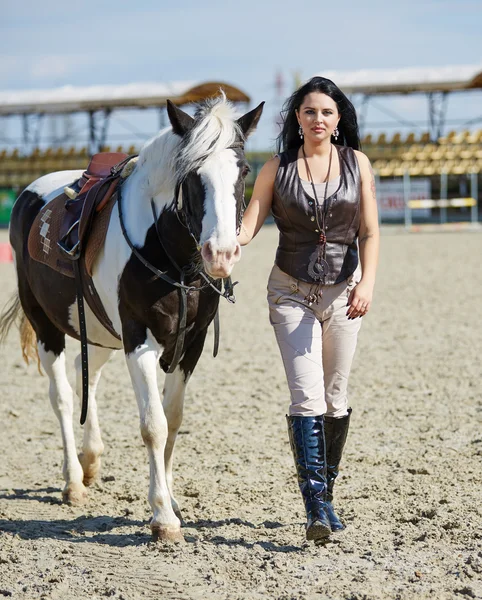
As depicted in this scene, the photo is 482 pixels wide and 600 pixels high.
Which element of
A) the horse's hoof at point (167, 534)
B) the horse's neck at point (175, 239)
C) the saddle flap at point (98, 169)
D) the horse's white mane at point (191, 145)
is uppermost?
the horse's white mane at point (191, 145)

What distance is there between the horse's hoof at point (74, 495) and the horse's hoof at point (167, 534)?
0.93m

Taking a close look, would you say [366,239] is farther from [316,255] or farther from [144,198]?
[144,198]

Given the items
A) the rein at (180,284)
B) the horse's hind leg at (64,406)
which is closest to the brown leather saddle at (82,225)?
the rein at (180,284)

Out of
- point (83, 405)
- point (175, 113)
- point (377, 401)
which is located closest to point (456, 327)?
point (377, 401)

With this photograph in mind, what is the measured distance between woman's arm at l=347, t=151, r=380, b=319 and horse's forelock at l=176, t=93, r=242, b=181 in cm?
63

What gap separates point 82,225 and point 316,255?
123cm

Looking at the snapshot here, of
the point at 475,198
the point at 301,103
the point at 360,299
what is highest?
the point at 301,103

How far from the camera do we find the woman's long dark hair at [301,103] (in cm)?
367

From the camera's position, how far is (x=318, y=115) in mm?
3604

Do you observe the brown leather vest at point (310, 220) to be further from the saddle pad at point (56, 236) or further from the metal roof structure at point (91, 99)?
the metal roof structure at point (91, 99)

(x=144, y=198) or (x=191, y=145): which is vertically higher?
(x=191, y=145)

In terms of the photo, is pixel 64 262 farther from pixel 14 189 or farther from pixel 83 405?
pixel 14 189

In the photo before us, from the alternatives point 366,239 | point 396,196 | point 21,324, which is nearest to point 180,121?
point 366,239

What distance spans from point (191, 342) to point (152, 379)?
15.0 inches
